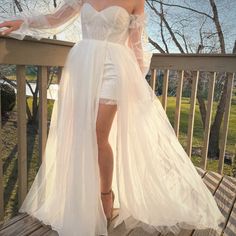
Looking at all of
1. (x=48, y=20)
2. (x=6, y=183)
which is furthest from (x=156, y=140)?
(x=6, y=183)

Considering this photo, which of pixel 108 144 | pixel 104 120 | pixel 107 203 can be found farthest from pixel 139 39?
pixel 107 203

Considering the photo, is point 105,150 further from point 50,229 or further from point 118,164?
point 50,229

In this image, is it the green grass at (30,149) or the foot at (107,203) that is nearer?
the foot at (107,203)

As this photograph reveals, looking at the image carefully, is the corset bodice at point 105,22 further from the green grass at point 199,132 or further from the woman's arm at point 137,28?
the green grass at point 199,132

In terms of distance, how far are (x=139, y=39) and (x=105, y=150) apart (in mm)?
694

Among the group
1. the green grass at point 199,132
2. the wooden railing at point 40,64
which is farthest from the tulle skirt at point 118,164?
the green grass at point 199,132

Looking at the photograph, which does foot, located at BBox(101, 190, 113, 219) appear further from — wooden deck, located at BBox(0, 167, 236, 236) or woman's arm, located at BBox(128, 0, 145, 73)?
woman's arm, located at BBox(128, 0, 145, 73)

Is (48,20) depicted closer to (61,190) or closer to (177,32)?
(61,190)

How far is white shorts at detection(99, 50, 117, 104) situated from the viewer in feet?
5.53

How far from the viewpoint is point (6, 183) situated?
468cm

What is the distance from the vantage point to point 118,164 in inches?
71.5

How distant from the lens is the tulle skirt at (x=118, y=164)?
1.68 m

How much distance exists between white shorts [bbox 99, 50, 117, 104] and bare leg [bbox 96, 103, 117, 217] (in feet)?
0.13

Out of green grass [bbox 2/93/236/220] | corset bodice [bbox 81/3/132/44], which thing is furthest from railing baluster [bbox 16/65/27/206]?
green grass [bbox 2/93/236/220]
